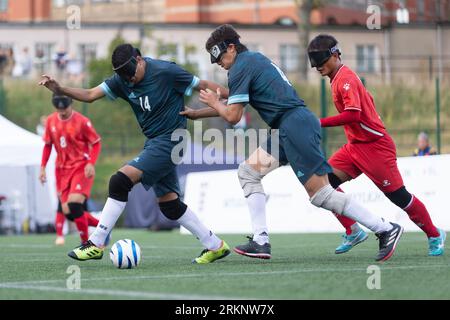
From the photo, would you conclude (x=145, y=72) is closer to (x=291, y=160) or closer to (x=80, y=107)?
(x=291, y=160)

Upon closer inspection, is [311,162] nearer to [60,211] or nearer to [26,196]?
[60,211]

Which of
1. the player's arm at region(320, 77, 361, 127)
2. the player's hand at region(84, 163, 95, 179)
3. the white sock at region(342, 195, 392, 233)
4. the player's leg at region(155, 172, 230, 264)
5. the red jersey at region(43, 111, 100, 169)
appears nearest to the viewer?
the white sock at region(342, 195, 392, 233)

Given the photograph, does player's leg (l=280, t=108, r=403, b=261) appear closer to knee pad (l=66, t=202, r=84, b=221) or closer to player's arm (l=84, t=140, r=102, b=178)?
player's arm (l=84, t=140, r=102, b=178)

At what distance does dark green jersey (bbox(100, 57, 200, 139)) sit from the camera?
10.0 meters

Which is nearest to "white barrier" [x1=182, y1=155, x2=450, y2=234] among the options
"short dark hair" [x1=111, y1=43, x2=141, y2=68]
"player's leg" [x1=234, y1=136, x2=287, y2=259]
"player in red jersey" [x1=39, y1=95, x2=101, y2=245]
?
"player in red jersey" [x1=39, y1=95, x2=101, y2=245]

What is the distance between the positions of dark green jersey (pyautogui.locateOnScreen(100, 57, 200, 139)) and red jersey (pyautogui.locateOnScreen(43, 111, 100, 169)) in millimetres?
4898

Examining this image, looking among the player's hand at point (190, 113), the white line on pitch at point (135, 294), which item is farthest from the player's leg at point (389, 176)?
the white line on pitch at point (135, 294)

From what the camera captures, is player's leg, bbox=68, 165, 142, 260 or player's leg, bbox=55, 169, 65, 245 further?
player's leg, bbox=55, 169, 65, 245

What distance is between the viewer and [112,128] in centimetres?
2972

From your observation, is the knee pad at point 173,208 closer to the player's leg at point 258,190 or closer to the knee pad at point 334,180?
the player's leg at point 258,190

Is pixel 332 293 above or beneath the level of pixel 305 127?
beneath

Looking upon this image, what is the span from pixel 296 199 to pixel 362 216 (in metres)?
9.56

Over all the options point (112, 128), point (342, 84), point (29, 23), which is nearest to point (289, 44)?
point (29, 23)
